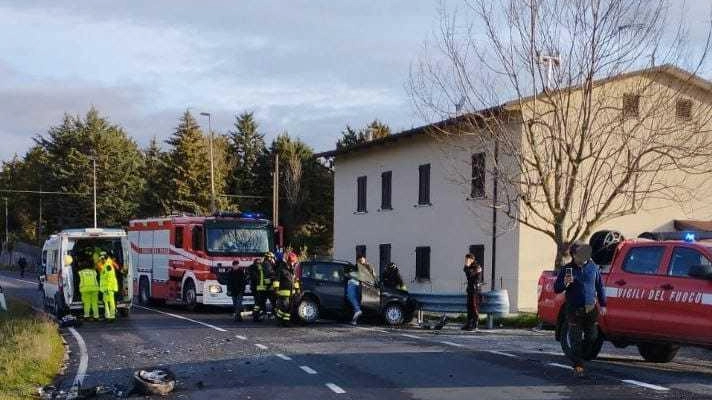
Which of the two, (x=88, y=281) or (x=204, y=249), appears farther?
(x=204, y=249)

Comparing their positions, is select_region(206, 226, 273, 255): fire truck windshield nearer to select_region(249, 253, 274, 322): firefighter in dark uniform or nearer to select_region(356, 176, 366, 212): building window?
select_region(249, 253, 274, 322): firefighter in dark uniform

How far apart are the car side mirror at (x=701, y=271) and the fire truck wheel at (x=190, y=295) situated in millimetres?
17051

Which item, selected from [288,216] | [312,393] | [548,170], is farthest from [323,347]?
[288,216]

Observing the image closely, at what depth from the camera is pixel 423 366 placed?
13031 mm

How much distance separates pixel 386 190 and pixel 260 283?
Result: 1422 centimetres

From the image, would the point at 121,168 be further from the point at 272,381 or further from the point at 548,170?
the point at 272,381

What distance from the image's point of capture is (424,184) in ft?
109

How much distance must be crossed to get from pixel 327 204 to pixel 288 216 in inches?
113

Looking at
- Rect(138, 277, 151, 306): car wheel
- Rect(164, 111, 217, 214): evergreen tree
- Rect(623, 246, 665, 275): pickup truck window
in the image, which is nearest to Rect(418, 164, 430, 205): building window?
Rect(138, 277, 151, 306): car wheel

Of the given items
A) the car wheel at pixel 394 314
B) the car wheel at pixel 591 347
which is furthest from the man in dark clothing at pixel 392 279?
the car wheel at pixel 591 347

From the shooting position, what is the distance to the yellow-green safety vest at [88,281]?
22.2 m

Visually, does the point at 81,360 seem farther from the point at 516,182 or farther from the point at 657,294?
the point at 516,182

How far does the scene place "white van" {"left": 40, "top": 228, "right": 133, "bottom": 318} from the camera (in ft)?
76.0

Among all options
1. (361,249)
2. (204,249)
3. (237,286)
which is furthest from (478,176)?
(361,249)
